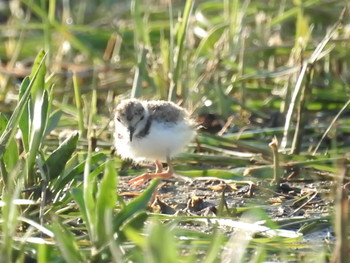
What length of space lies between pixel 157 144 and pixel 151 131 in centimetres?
9

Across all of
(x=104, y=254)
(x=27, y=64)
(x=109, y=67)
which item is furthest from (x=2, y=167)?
(x=27, y=64)

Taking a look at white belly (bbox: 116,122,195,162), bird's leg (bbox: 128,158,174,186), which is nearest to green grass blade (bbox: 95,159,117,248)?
bird's leg (bbox: 128,158,174,186)

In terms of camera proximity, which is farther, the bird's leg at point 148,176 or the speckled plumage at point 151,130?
the speckled plumage at point 151,130

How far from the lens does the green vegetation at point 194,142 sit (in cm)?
284

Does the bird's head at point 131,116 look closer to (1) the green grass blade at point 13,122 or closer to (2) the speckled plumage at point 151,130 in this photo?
(2) the speckled plumage at point 151,130

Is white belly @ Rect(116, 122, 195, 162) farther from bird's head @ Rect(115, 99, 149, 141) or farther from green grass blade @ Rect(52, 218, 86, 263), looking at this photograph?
green grass blade @ Rect(52, 218, 86, 263)

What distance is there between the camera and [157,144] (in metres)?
4.25

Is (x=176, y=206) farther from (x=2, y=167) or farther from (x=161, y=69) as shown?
(x=161, y=69)

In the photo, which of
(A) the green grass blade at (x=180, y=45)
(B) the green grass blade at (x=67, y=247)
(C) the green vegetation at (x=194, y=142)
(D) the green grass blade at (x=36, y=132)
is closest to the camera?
(B) the green grass blade at (x=67, y=247)

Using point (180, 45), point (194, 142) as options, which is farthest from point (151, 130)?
point (180, 45)

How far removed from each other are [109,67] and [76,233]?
9.01ft

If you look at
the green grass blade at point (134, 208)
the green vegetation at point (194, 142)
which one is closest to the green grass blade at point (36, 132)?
the green vegetation at point (194, 142)

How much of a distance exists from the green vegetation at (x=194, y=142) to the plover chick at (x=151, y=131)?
0.12 meters

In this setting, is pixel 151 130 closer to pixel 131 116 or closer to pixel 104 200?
pixel 131 116
